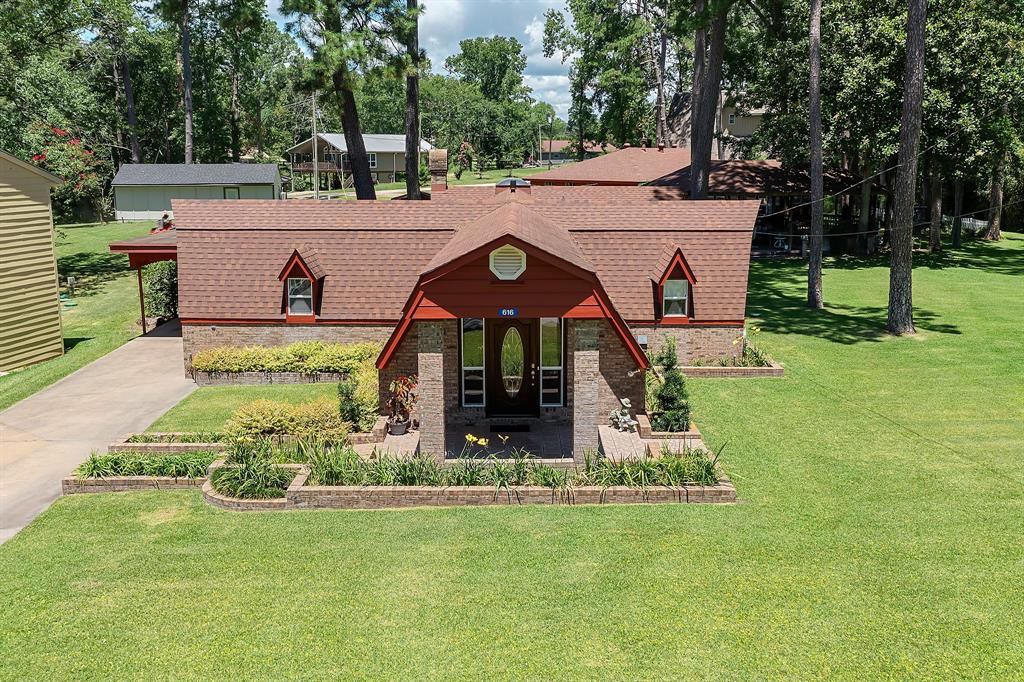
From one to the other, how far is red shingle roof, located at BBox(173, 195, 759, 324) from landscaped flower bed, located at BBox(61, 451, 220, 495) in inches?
312

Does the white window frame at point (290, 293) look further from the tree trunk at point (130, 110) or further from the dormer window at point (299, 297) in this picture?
the tree trunk at point (130, 110)

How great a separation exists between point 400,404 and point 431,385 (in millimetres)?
3032

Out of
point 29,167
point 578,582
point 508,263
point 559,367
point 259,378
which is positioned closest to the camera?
point 578,582

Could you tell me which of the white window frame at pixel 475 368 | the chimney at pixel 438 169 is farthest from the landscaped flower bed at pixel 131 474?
the chimney at pixel 438 169

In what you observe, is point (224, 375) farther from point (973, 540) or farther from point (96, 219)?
point (96, 219)

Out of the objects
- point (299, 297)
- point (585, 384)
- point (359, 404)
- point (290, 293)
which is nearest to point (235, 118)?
point (290, 293)

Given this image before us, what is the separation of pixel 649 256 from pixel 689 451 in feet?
28.4

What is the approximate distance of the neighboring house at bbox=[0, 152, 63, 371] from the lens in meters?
23.7

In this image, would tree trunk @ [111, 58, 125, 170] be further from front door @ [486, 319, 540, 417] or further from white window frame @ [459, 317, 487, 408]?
front door @ [486, 319, 540, 417]

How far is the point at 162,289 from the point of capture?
29.8m

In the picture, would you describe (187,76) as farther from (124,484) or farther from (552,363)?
(124,484)

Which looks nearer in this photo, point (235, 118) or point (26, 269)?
point (26, 269)

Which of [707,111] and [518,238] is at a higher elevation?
[707,111]

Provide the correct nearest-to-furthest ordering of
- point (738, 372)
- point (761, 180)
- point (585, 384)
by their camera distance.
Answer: point (585, 384) → point (738, 372) → point (761, 180)
